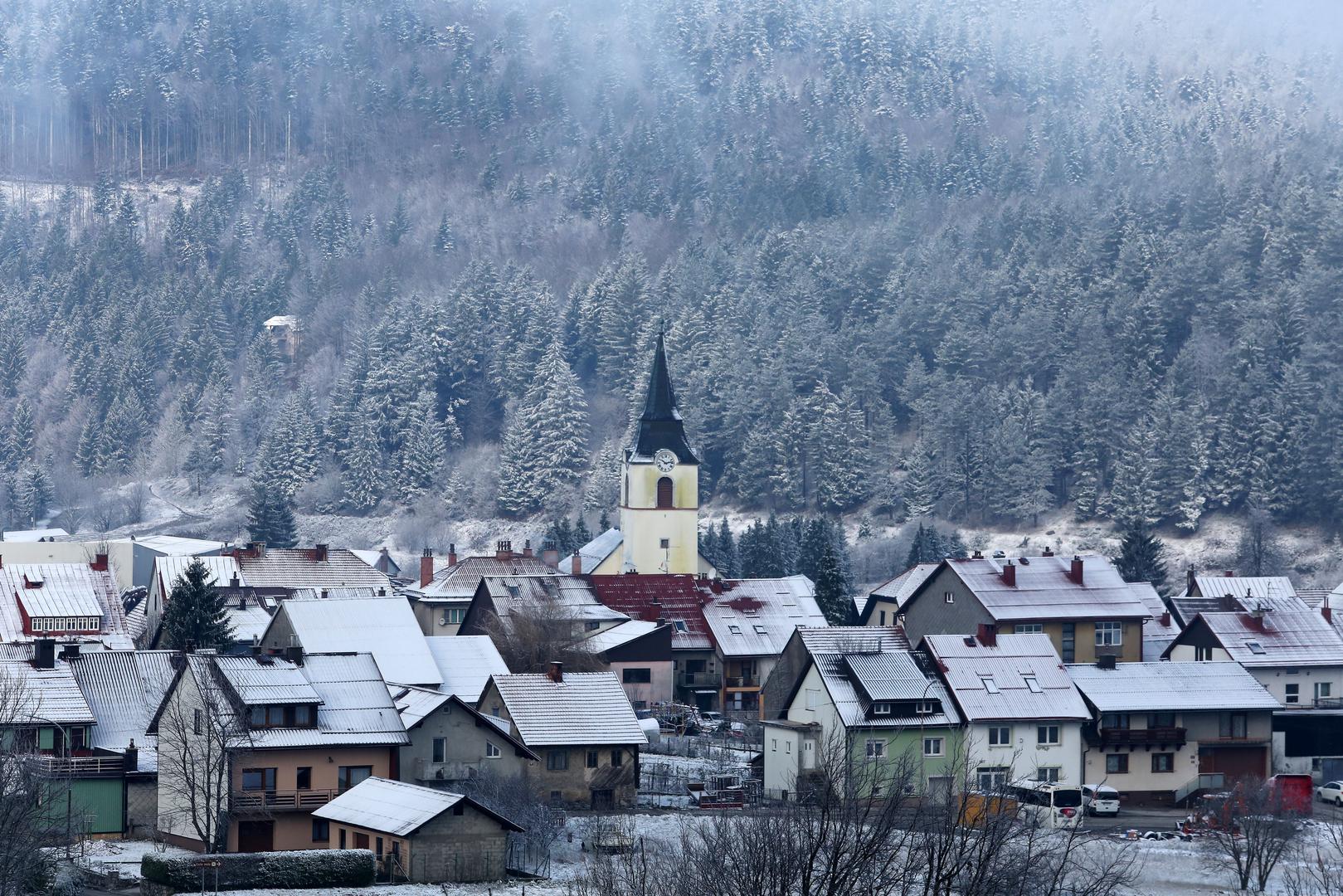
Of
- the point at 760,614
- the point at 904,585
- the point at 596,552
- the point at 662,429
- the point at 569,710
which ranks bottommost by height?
the point at 596,552

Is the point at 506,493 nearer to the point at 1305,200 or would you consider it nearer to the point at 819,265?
the point at 819,265

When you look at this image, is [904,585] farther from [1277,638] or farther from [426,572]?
[1277,638]

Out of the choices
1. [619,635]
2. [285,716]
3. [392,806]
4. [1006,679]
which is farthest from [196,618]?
[1006,679]

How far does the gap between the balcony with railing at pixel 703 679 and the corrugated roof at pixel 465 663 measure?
13755 mm

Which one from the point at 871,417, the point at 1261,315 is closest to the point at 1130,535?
the point at 1261,315

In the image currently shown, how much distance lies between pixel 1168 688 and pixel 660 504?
141 feet

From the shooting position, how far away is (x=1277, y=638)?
72000 millimetres

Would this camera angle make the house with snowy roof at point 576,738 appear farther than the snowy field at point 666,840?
Yes

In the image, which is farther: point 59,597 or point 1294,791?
point 59,597

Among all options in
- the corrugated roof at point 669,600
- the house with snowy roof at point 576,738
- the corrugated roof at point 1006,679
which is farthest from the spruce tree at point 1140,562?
the house with snowy roof at point 576,738

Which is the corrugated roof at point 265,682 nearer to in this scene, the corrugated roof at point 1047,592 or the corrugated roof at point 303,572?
the corrugated roof at point 1047,592

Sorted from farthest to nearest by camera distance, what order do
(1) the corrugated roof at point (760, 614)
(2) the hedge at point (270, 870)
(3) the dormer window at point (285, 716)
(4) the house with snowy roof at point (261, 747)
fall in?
(1) the corrugated roof at point (760, 614) → (3) the dormer window at point (285, 716) → (4) the house with snowy roof at point (261, 747) → (2) the hedge at point (270, 870)

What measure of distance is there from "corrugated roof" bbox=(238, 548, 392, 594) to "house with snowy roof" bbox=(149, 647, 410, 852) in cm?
3604

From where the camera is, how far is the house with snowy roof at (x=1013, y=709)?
61.0 metres
